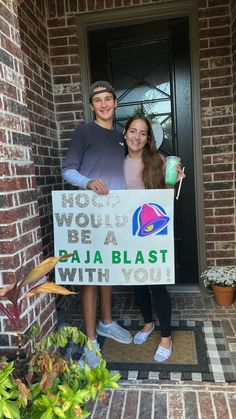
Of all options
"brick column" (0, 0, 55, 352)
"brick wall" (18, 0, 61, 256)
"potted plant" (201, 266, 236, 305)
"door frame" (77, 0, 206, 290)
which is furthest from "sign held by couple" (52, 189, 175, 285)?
"door frame" (77, 0, 206, 290)

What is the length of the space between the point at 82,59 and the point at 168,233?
183 centimetres

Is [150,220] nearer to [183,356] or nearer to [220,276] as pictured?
[183,356]

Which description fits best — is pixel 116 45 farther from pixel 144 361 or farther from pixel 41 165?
pixel 144 361

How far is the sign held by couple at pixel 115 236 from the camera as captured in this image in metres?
2.15

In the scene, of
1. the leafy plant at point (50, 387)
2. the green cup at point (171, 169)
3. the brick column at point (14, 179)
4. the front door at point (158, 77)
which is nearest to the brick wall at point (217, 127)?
the front door at point (158, 77)

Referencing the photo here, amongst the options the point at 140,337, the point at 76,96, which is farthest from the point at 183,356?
the point at 76,96

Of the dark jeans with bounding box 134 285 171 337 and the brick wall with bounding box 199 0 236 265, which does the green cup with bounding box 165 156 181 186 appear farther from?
the brick wall with bounding box 199 0 236 265

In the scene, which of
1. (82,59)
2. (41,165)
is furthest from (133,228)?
(82,59)

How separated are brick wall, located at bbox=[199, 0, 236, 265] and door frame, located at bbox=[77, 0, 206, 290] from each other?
0.04 metres

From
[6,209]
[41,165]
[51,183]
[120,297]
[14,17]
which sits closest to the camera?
[6,209]

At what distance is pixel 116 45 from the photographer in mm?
3146

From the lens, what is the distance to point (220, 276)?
2.94m

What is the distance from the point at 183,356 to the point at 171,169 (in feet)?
3.91

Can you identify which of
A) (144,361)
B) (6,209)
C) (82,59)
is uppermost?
(82,59)
